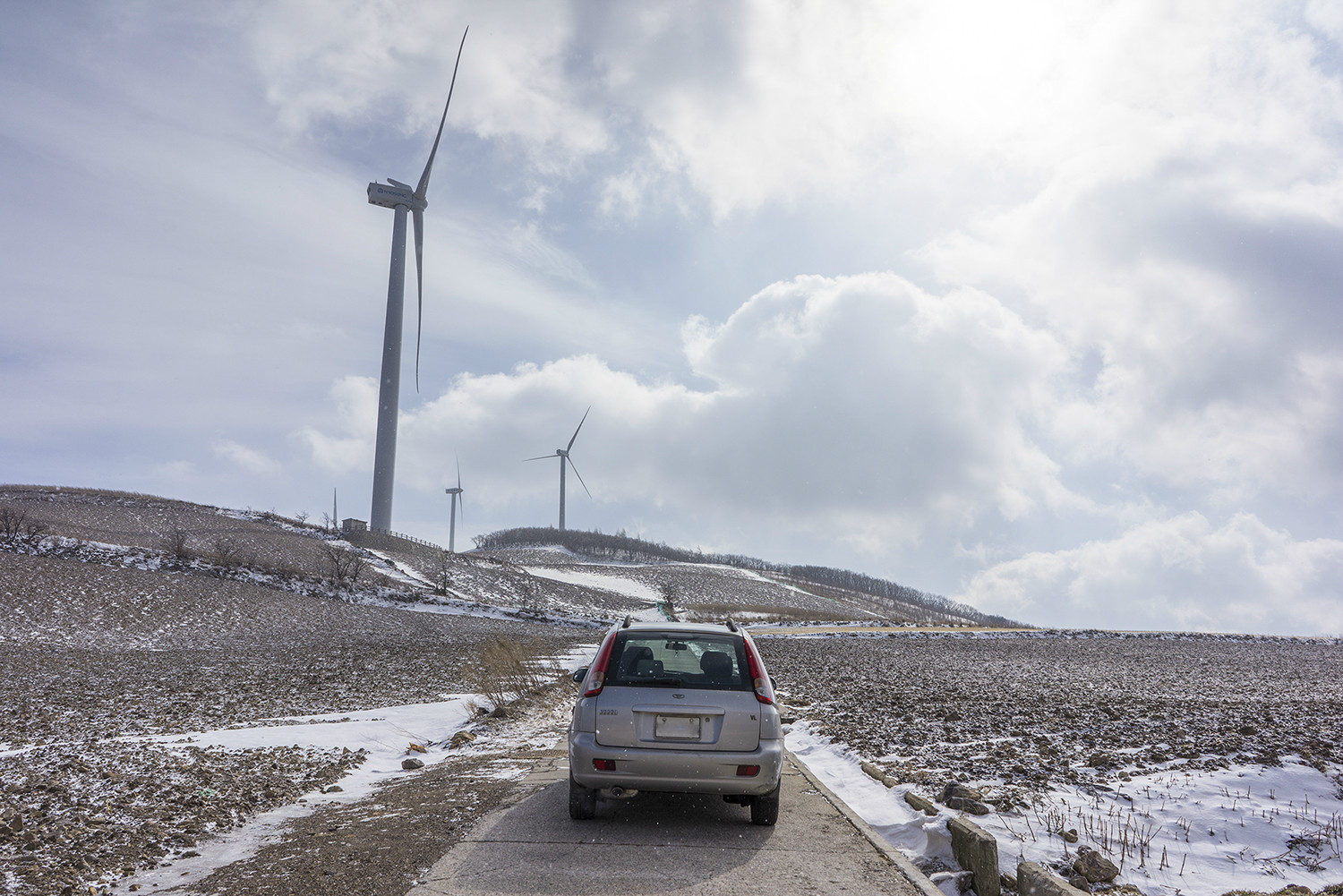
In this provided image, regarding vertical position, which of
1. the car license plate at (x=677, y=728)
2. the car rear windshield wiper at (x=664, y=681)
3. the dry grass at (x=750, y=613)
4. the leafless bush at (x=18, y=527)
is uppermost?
the leafless bush at (x=18, y=527)

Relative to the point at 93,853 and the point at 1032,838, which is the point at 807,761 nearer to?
the point at 1032,838

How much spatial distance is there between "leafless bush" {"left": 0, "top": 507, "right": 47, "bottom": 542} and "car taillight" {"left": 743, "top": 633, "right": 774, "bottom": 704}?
169ft

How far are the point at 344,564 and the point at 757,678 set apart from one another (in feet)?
193

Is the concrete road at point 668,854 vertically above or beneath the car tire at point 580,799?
beneath

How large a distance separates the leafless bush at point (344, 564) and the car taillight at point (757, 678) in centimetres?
4881

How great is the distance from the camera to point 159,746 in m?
10.5

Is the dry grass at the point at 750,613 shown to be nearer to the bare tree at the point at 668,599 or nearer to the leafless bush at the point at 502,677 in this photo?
the bare tree at the point at 668,599

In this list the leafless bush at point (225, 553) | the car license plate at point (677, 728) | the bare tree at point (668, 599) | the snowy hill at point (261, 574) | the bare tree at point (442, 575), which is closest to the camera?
the car license plate at point (677, 728)

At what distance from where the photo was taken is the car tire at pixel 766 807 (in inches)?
276

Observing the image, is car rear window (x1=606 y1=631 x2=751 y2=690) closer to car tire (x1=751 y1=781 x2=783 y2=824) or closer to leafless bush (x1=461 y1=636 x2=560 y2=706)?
car tire (x1=751 y1=781 x2=783 y2=824)

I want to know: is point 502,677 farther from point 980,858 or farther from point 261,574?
point 261,574

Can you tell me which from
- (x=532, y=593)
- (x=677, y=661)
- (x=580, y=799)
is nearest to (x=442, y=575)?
(x=532, y=593)

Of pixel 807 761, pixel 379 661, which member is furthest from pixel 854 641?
pixel 807 761

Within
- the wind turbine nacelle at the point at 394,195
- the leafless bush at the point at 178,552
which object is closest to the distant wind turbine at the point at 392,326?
the wind turbine nacelle at the point at 394,195
